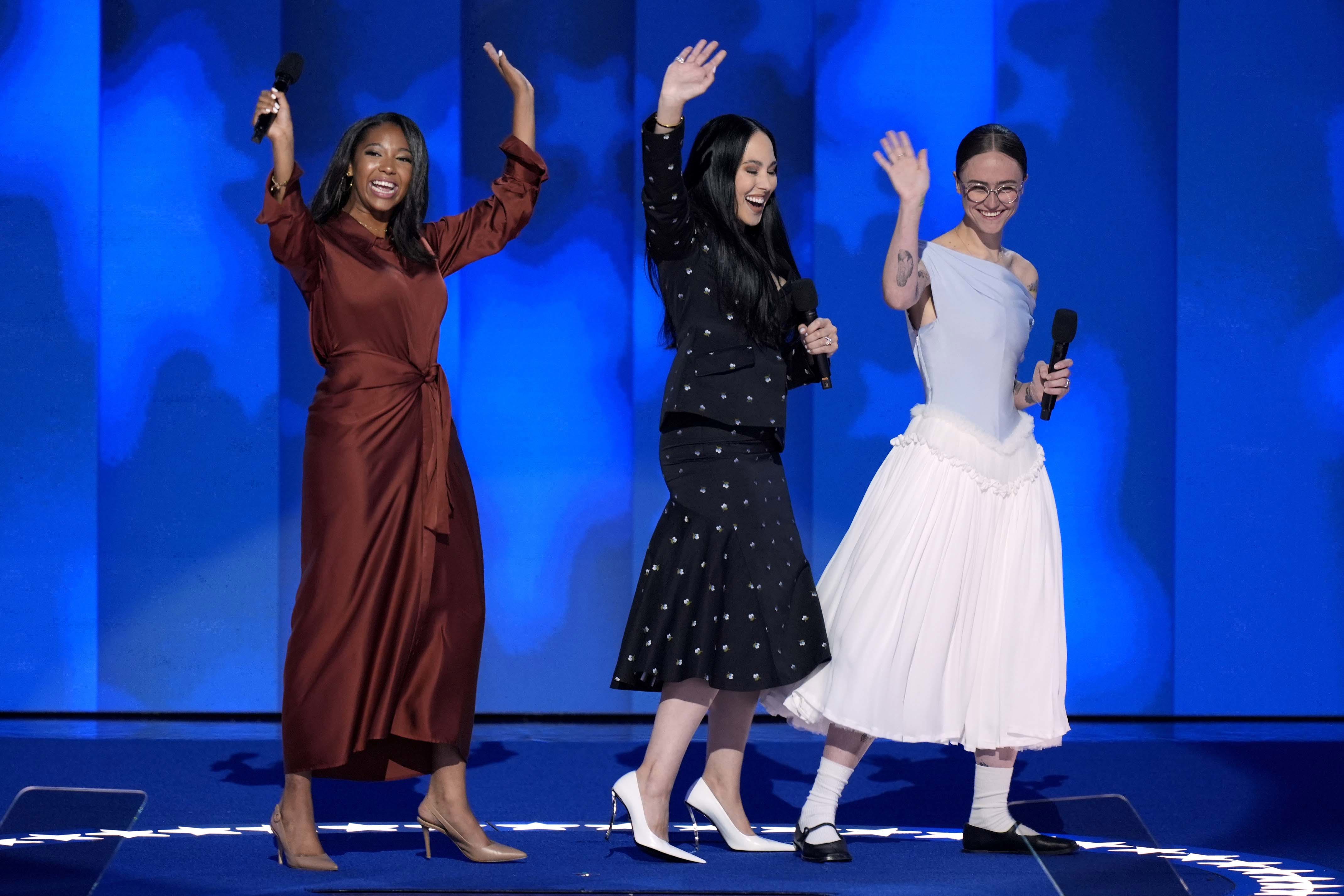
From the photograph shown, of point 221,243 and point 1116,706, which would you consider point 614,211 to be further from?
point 1116,706

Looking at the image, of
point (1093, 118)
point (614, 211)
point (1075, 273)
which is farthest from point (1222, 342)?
point (614, 211)

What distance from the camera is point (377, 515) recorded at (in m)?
3.13

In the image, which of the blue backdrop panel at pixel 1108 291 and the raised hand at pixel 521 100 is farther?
the blue backdrop panel at pixel 1108 291

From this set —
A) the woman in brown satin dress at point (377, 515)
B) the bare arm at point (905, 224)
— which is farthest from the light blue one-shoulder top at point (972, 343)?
the woman in brown satin dress at point (377, 515)

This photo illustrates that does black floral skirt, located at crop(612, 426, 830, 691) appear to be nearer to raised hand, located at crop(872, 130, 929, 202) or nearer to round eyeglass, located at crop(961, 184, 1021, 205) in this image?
raised hand, located at crop(872, 130, 929, 202)

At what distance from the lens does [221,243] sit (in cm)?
A: 536

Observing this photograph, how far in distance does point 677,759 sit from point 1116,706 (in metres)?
2.80

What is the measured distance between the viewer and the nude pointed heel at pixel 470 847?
3070 mm

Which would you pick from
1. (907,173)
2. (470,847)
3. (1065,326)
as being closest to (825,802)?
(470,847)

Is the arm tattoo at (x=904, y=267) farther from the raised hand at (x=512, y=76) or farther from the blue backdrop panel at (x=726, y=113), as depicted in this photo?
the blue backdrop panel at (x=726, y=113)

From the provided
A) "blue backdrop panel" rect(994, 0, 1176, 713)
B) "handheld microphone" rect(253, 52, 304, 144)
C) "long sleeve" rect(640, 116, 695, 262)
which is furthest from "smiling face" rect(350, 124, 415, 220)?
"blue backdrop panel" rect(994, 0, 1176, 713)

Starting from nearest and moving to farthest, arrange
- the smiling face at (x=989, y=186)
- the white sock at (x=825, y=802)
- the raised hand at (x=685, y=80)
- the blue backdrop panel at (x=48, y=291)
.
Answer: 1. the raised hand at (x=685, y=80)
2. the white sock at (x=825, y=802)
3. the smiling face at (x=989, y=186)
4. the blue backdrop panel at (x=48, y=291)

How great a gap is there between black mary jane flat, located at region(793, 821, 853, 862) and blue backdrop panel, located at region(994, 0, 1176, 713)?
8.45 feet

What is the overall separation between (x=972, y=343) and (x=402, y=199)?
1.23 metres
